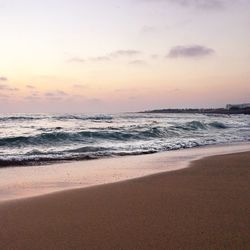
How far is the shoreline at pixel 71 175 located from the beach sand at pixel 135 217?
60cm

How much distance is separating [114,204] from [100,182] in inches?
76.2

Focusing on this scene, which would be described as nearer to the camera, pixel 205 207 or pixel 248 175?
pixel 205 207

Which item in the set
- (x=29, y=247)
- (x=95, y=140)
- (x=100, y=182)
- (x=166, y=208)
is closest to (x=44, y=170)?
(x=100, y=182)

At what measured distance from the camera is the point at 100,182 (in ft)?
23.3

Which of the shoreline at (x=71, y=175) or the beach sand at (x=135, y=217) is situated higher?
the beach sand at (x=135, y=217)

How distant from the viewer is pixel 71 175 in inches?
324

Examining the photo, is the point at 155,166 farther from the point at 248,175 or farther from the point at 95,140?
the point at 95,140

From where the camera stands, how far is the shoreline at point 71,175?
6.57m

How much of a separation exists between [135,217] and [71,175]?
3973 mm

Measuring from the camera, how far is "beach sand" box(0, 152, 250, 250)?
144 inches

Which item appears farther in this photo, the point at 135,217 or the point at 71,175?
the point at 71,175

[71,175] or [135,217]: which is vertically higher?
[135,217]

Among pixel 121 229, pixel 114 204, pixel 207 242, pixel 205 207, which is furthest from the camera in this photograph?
pixel 114 204

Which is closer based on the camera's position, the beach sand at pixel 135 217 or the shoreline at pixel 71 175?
the beach sand at pixel 135 217
